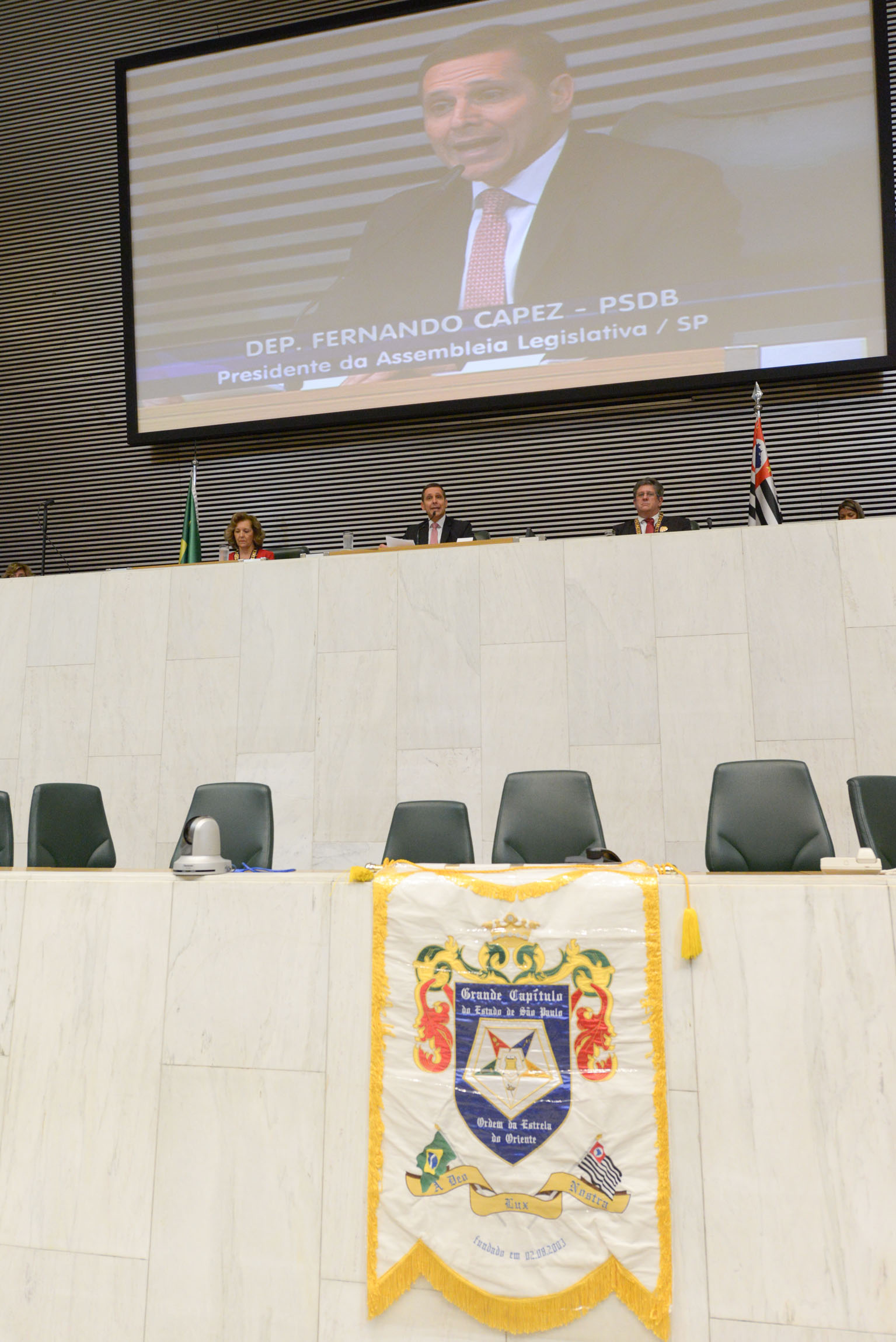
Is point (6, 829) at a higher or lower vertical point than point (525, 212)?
lower

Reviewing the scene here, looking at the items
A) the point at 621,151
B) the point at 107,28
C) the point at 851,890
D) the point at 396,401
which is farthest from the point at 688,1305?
the point at 107,28

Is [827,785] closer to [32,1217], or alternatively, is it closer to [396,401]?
[32,1217]

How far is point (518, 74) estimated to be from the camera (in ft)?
24.1

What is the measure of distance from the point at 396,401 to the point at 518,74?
2.48m

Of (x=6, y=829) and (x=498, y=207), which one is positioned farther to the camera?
(x=498, y=207)

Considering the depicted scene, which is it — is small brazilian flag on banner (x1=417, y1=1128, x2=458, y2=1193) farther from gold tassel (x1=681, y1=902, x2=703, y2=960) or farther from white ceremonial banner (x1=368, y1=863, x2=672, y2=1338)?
gold tassel (x1=681, y1=902, x2=703, y2=960)

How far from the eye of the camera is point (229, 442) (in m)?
8.09

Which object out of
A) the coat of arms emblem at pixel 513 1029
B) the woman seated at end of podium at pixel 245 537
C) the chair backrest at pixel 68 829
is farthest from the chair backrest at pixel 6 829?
the coat of arms emblem at pixel 513 1029

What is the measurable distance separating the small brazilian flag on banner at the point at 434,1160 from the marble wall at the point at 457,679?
2.65 meters

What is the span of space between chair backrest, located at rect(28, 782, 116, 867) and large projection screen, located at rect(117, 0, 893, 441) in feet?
13.7

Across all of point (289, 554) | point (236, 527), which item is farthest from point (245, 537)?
point (289, 554)

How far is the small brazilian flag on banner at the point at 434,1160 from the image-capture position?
2344 millimetres

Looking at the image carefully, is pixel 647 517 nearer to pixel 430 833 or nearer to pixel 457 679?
pixel 457 679

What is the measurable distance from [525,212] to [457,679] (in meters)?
3.95
